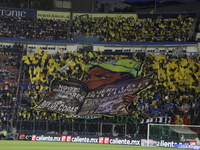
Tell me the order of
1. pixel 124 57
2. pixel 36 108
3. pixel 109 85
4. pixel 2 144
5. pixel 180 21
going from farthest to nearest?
pixel 180 21
pixel 124 57
pixel 109 85
pixel 36 108
pixel 2 144

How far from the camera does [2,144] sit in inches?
950

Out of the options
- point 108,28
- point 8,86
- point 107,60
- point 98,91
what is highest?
point 108,28

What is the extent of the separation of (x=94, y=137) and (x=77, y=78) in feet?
22.1

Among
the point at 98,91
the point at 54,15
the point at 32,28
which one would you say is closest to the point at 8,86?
the point at 98,91

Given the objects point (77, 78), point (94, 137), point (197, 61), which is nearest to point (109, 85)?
point (77, 78)

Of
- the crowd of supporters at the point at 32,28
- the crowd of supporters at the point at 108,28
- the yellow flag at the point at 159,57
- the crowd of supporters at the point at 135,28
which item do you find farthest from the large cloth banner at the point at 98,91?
the crowd of supporters at the point at 32,28

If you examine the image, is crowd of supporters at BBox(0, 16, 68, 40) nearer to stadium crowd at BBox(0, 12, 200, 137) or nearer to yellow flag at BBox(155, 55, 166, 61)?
stadium crowd at BBox(0, 12, 200, 137)

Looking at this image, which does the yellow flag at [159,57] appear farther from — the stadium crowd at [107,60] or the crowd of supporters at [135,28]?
the crowd of supporters at [135,28]

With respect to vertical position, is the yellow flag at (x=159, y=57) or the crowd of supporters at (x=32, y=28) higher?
the crowd of supporters at (x=32, y=28)

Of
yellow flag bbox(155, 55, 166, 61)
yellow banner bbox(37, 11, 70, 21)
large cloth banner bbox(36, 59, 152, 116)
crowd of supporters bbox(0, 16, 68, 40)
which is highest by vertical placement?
yellow banner bbox(37, 11, 70, 21)

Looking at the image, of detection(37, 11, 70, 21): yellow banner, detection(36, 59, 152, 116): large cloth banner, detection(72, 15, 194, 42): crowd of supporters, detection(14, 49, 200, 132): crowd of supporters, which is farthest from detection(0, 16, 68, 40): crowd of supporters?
detection(36, 59, 152, 116): large cloth banner

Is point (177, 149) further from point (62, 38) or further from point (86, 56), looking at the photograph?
point (62, 38)

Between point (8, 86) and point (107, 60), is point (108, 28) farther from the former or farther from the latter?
point (8, 86)

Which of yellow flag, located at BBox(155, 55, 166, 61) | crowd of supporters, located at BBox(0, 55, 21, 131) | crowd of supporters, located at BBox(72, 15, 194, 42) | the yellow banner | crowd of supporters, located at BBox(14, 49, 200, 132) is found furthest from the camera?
the yellow banner
